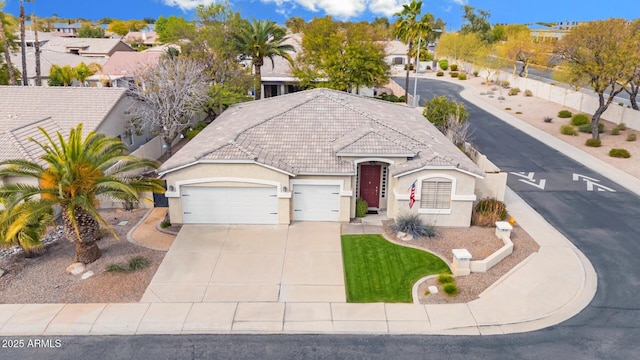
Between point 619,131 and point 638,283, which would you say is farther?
point 619,131

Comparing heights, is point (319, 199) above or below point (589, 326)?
above

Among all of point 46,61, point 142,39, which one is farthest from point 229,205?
→ point 142,39

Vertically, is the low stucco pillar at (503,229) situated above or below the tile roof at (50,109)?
below

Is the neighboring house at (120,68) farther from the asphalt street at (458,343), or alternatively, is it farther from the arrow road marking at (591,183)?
the asphalt street at (458,343)

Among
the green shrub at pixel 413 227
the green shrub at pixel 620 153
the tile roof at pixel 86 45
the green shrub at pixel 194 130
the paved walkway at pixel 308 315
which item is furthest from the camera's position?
the tile roof at pixel 86 45

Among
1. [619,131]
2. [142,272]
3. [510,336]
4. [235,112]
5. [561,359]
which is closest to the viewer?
[561,359]

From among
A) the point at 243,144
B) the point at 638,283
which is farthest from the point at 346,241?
the point at 638,283

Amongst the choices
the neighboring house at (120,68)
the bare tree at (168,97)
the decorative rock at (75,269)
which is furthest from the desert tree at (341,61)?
the decorative rock at (75,269)

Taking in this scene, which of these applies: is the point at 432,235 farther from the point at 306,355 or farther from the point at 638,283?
the point at 306,355
